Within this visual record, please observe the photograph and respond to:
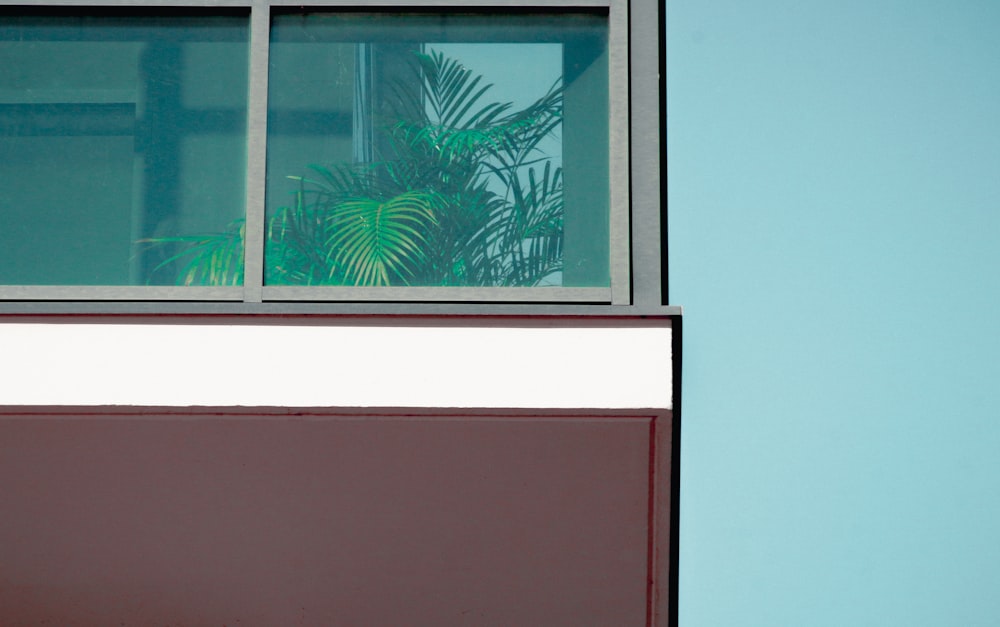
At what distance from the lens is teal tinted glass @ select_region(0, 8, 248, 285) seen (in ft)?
13.1

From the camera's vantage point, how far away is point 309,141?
4.07 metres

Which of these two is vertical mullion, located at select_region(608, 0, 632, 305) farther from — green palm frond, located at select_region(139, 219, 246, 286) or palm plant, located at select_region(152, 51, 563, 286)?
green palm frond, located at select_region(139, 219, 246, 286)

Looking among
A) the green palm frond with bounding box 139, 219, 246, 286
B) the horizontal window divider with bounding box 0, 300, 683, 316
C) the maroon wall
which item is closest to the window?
the green palm frond with bounding box 139, 219, 246, 286

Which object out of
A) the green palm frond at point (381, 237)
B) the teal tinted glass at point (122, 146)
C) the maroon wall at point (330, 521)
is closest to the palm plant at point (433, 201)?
the green palm frond at point (381, 237)

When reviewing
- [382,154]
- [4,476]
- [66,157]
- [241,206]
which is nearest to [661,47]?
[382,154]

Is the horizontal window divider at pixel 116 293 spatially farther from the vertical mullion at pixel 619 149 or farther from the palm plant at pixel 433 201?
the vertical mullion at pixel 619 149

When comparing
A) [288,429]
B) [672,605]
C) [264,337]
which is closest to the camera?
[264,337]

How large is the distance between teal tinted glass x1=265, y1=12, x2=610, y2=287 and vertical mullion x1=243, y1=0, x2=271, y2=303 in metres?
0.05

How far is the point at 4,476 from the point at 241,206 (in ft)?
6.06

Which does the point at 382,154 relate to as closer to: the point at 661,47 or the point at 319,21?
the point at 319,21

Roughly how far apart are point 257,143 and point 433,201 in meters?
0.73

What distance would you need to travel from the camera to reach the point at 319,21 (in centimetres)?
409

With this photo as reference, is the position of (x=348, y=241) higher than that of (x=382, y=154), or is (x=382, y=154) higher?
(x=382, y=154)

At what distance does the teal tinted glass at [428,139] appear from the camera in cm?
403
